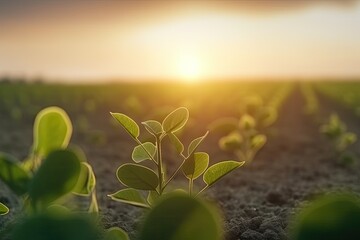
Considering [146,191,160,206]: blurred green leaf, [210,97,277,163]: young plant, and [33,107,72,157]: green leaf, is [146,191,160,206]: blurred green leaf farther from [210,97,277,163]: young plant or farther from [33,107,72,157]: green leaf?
[210,97,277,163]: young plant

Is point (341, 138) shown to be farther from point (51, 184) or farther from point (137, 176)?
point (51, 184)

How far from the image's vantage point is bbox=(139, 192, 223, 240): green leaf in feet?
2.61

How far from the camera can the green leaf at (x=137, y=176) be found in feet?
4.31

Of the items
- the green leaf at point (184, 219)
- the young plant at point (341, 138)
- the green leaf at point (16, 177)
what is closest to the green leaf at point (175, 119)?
the green leaf at point (16, 177)

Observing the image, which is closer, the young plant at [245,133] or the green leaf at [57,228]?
the green leaf at [57,228]

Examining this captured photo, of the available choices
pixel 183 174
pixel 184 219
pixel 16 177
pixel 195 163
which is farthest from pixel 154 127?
pixel 183 174

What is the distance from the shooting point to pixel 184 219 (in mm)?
808

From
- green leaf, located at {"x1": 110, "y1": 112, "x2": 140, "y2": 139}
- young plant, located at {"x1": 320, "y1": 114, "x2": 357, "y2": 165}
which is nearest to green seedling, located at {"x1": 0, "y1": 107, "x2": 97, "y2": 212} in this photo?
green leaf, located at {"x1": 110, "y1": 112, "x2": 140, "y2": 139}

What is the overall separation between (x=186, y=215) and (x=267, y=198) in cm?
221

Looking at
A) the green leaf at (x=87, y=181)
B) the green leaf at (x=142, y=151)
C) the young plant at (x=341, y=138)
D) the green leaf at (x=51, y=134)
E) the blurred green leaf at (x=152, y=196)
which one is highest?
the green leaf at (x=51, y=134)

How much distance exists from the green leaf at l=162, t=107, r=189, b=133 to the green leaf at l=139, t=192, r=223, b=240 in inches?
18.0

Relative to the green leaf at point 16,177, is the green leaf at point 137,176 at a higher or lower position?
lower

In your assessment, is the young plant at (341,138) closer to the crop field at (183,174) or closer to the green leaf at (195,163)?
the crop field at (183,174)

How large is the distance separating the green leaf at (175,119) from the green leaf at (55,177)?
33 centimetres
